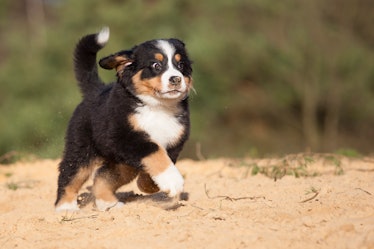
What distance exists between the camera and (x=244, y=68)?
21219mm

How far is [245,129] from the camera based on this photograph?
72.7 ft

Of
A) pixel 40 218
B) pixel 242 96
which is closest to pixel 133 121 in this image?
pixel 40 218

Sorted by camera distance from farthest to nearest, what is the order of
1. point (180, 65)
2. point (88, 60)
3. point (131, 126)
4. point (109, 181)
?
1. point (88, 60)
2. point (109, 181)
3. point (180, 65)
4. point (131, 126)

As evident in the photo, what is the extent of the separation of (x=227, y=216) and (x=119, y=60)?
→ 5.89 feet

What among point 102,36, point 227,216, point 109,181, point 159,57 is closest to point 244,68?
point 102,36

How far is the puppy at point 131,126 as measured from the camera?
196 inches

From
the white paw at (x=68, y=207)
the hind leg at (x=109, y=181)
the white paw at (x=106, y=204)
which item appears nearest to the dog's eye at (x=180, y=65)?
the hind leg at (x=109, y=181)

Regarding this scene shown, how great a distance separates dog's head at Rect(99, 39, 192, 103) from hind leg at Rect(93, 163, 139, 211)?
2.71 ft

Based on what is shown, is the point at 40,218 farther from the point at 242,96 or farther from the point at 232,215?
the point at 242,96

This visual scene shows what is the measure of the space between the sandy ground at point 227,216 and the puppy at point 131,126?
273 mm

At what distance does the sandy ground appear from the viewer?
3811mm

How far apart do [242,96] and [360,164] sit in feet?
48.0

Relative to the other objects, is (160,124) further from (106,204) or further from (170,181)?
(106,204)

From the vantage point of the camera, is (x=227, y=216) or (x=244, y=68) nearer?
(x=227, y=216)
